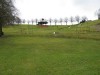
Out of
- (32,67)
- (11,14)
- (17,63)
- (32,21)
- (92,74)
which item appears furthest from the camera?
(32,21)

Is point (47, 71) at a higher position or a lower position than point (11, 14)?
lower

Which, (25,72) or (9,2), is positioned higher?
(9,2)

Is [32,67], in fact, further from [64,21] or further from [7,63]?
[64,21]

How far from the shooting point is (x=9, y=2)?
55750mm

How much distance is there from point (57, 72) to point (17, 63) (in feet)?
18.3

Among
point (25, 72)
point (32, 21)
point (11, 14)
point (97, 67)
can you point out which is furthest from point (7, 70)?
point (32, 21)

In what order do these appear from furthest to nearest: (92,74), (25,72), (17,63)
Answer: (17,63) < (25,72) < (92,74)

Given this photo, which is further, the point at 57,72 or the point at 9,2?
the point at 9,2

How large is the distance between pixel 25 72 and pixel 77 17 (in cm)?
16789

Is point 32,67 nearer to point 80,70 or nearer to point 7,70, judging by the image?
point 7,70

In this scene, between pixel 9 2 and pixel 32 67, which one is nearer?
pixel 32 67

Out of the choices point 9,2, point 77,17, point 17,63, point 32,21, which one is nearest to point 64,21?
point 77,17

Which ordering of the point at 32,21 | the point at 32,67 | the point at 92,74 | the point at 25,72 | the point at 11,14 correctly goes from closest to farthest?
the point at 92,74
the point at 25,72
the point at 32,67
the point at 11,14
the point at 32,21

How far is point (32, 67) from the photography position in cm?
2180
